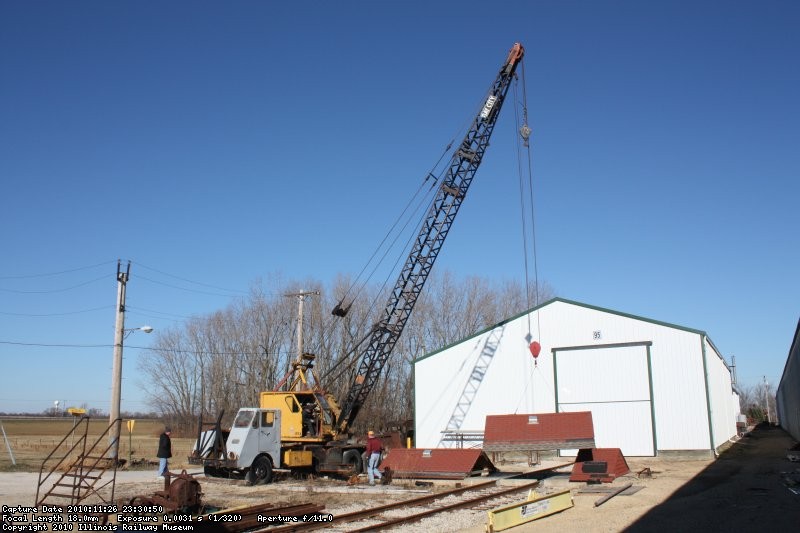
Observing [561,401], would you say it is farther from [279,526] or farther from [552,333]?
[279,526]

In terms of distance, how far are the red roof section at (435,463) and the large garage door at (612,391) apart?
8.63 m

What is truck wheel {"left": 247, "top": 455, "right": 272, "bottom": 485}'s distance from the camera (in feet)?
66.9

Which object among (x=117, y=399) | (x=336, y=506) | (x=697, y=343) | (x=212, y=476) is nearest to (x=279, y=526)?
(x=336, y=506)

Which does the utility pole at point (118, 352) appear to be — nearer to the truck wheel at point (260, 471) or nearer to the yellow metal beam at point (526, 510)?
the truck wheel at point (260, 471)

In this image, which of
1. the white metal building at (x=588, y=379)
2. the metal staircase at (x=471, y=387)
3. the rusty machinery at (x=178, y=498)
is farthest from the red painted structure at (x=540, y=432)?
the rusty machinery at (x=178, y=498)

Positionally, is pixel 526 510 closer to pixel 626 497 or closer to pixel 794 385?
pixel 626 497

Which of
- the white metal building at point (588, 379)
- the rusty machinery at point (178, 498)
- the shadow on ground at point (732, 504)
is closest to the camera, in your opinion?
the shadow on ground at point (732, 504)

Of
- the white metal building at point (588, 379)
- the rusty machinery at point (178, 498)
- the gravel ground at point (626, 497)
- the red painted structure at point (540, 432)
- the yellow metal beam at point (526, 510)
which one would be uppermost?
the white metal building at point (588, 379)

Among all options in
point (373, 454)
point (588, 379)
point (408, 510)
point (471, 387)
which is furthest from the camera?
point (471, 387)

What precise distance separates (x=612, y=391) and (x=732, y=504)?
14.4 m

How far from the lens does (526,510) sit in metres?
13.3

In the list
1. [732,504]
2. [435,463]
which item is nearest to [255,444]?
[435,463]

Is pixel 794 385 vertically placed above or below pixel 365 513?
above

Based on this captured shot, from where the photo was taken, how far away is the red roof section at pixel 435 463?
2119cm
